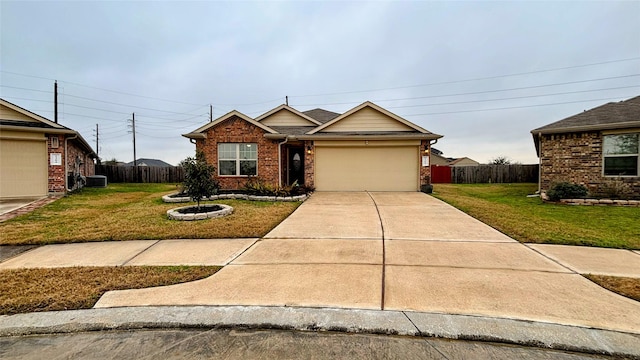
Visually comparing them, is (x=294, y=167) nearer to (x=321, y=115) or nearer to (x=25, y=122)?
(x=321, y=115)

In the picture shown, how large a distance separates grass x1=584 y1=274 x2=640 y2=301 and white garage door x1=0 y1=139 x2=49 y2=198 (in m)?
17.3

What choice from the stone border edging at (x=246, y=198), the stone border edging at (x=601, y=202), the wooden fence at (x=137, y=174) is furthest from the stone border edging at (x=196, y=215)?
the wooden fence at (x=137, y=174)

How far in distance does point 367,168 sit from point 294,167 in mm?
3865

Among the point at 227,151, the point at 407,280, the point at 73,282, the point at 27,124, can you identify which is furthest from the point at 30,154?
the point at 407,280

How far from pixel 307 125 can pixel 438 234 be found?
1207cm

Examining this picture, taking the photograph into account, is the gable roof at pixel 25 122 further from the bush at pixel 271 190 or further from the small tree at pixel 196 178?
the bush at pixel 271 190

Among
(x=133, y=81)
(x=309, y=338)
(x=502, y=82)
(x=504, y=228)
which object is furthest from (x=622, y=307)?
(x=133, y=81)

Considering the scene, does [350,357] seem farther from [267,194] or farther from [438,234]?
[267,194]

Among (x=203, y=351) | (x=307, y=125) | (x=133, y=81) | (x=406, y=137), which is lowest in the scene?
(x=203, y=351)

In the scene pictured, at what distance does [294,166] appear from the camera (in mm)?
15078

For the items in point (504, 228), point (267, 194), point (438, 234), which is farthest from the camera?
point (267, 194)

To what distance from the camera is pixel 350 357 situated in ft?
7.59

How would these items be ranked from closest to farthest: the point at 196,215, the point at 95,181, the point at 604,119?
the point at 196,215 < the point at 604,119 < the point at 95,181

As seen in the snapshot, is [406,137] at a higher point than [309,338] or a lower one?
higher
